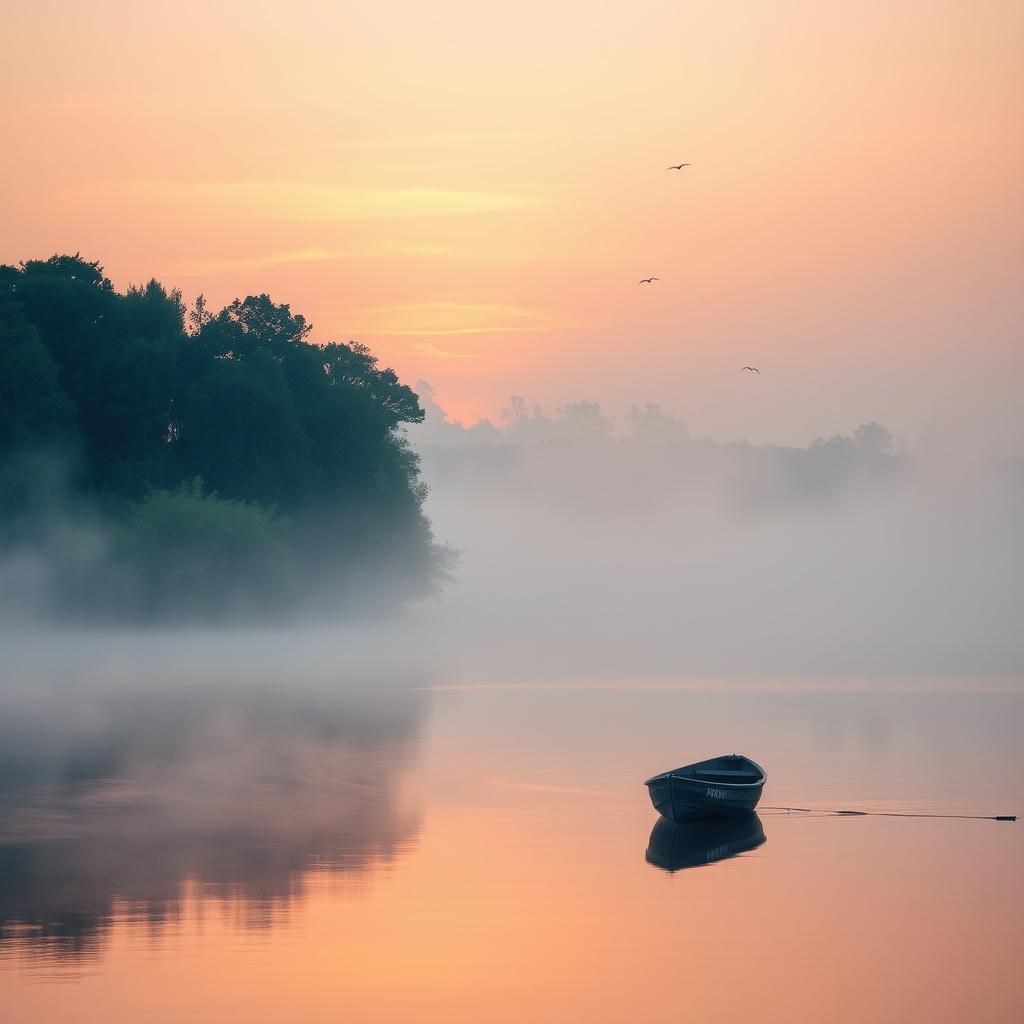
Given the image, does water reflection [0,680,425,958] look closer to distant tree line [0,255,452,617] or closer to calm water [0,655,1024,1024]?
calm water [0,655,1024,1024]

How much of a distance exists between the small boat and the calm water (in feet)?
2.64

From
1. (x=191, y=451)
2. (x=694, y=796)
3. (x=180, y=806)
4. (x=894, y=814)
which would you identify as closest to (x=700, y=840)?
(x=694, y=796)

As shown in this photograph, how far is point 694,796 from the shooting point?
40.7 meters

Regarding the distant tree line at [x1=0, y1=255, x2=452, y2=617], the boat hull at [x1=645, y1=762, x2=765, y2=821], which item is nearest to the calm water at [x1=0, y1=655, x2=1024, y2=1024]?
the boat hull at [x1=645, y1=762, x2=765, y2=821]

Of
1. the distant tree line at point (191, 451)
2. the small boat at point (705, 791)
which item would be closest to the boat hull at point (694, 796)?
the small boat at point (705, 791)

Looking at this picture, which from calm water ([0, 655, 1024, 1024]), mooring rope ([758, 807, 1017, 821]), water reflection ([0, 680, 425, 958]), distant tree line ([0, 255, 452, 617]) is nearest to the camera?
calm water ([0, 655, 1024, 1024])

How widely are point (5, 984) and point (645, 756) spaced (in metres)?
34.3

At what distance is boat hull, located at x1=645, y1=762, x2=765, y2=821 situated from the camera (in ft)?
133

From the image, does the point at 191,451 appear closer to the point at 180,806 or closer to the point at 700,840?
the point at 180,806

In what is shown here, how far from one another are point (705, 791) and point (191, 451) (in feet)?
330

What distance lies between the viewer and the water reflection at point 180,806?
31.1 meters

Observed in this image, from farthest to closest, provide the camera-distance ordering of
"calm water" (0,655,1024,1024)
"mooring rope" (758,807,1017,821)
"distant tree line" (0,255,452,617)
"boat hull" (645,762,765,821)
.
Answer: "distant tree line" (0,255,452,617)
"mooring rope" (758,807,1017,821)
"boat hull" (645,762,765,821)
"calm water" (0,655,1024,1024)

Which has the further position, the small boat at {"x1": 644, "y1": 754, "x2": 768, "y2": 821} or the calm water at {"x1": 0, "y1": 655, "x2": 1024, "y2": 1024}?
the small boat at {"x1": 644, "y1": 754, "x2": 768, "y2": 821}

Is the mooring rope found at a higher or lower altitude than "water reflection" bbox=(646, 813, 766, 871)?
higher
